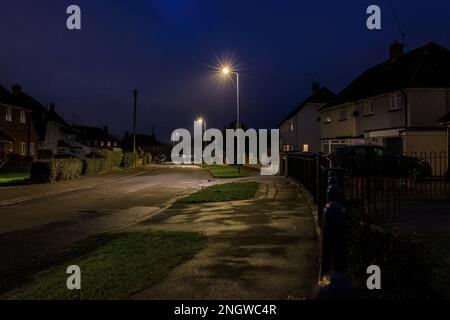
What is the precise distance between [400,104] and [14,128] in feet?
115

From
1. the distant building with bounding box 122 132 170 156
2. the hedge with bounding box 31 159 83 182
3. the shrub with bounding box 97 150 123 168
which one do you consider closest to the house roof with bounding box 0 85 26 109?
the shrub with bounding box 97 150 123 168

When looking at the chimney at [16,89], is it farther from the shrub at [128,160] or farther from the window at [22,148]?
the shrub at [128,160]

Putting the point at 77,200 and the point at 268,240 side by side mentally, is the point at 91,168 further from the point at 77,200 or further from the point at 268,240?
the point at 268,240

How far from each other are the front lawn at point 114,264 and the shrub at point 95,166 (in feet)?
76.8

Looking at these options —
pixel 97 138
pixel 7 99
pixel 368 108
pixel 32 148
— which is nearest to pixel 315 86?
pixel 368 108

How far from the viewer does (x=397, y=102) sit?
2748cm

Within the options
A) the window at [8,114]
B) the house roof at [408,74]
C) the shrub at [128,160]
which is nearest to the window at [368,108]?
the house roof at [408,74]

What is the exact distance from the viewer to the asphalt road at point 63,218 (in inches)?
334

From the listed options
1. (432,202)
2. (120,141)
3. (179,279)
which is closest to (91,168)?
(432,202)

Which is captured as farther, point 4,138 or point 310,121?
point 310,121

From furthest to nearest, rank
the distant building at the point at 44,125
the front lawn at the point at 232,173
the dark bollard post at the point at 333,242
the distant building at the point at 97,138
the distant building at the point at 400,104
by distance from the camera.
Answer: the distant building at the point at 97,138 → the distant building at the point at 44,125 → the front lawn at the point at 232,173 → the distant building at the point at 400,104 → the dark bollard post at the point at 333,242

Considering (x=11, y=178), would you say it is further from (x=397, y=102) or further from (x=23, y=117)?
(x=397, y=102)

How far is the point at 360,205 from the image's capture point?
29.0ft

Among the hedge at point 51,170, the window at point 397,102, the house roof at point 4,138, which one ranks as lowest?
the hedge at point 51,170
